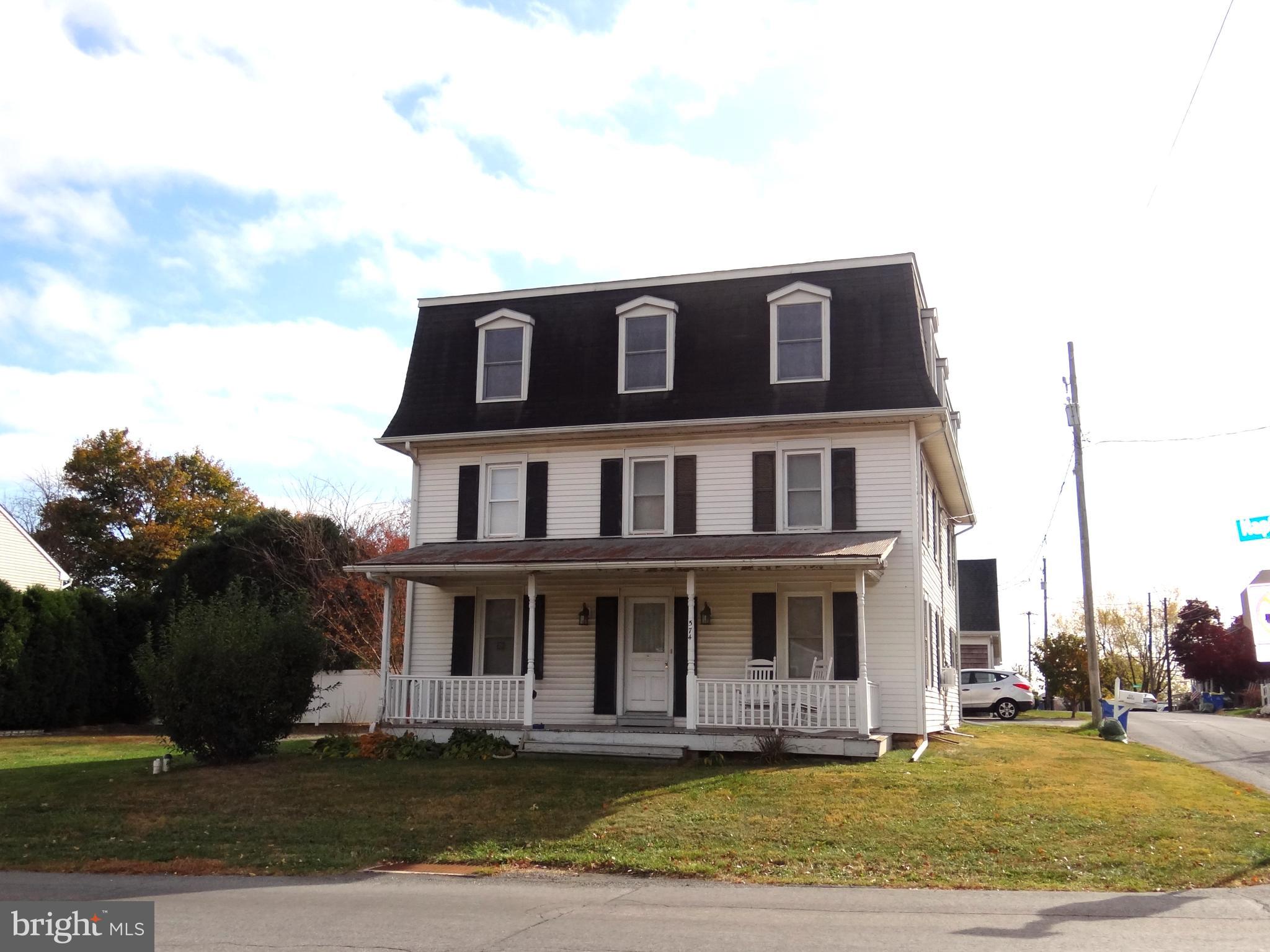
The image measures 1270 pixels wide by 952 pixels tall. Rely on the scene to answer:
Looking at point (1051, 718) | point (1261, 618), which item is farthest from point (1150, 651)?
point (1261, 618)

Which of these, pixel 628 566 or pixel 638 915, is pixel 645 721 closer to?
pixel 628 566

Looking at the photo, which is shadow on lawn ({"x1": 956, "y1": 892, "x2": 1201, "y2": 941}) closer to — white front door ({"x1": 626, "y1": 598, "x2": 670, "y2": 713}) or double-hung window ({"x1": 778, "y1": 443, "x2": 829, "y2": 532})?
double-hung window ({"x1": 778, "y1": 443, "x2": 829, "y2": 532})

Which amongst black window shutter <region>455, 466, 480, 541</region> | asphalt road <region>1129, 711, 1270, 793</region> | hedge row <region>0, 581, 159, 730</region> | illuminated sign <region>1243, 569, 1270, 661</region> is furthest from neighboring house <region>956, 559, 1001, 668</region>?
illuminated sign <region>1243, 569, 1270, 661</region>

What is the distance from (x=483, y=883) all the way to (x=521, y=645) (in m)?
9.53

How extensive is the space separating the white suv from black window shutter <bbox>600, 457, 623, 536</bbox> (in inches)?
738

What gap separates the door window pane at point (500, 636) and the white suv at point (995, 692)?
19.0m

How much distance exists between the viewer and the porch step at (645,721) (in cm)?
1819

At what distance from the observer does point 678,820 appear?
12.2 metres

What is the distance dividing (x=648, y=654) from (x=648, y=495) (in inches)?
109

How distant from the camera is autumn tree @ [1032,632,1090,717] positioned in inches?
1737

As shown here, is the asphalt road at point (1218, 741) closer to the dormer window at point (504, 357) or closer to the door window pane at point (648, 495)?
the door window pane at point (648, 495)

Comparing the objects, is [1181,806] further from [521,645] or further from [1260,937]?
[521,645]

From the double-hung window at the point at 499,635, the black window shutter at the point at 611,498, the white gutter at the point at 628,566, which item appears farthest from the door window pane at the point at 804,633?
the double-hung window at the point at 499,635

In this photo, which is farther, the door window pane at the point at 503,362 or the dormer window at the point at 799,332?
the door window pane at the point at 503,362
